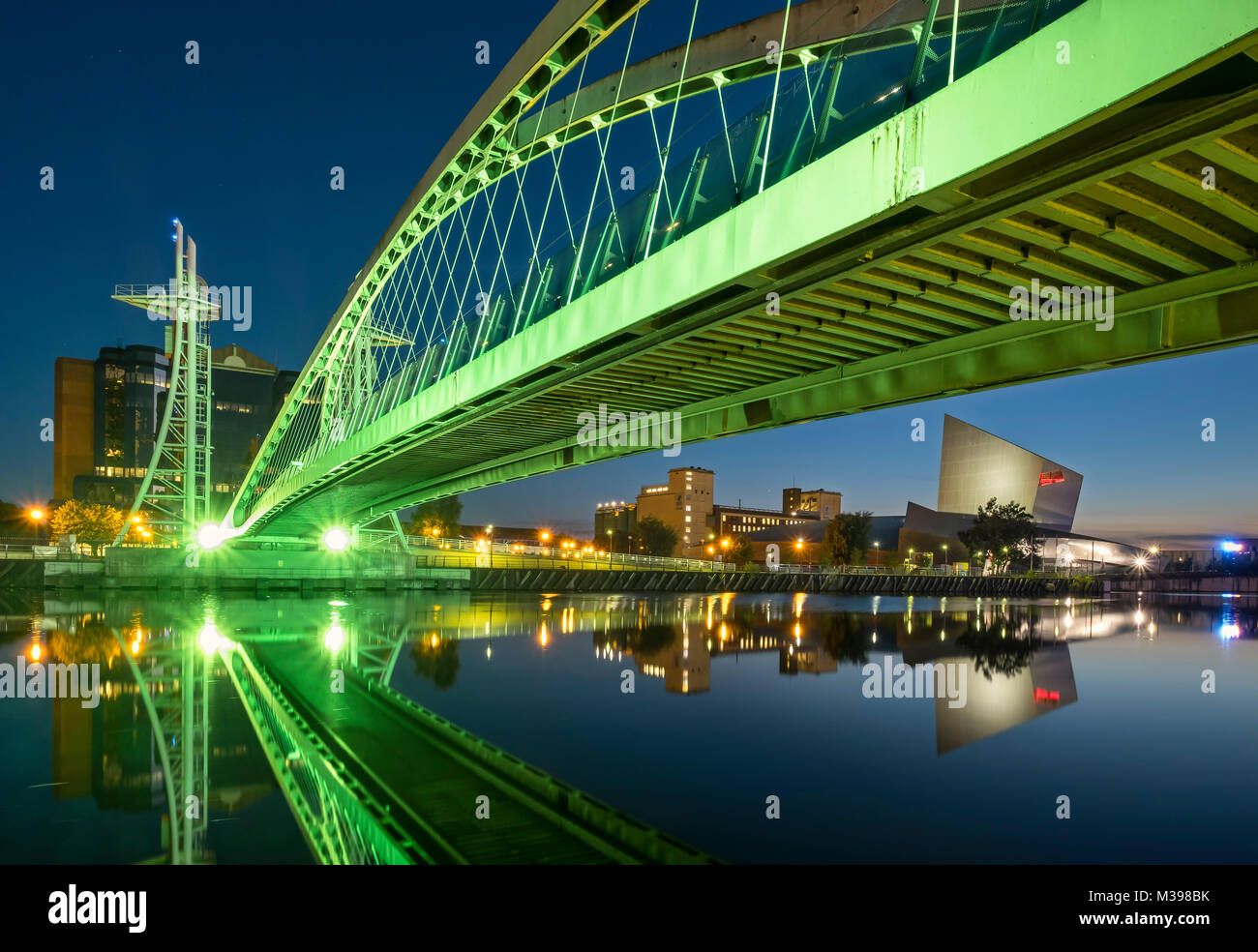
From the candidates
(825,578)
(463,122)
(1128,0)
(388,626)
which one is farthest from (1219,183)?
(825,578)

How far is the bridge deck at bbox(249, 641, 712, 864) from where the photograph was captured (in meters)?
5.85

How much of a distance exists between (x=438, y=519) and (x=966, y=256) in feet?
285

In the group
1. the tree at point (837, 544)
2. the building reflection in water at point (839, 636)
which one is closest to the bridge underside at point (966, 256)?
the building reflection in water at point (839, 636)

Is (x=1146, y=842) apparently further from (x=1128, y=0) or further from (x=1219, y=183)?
(x=1128, y=0)

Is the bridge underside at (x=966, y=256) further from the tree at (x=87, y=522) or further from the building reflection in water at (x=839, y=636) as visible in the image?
the tree at (x=87, y=522)

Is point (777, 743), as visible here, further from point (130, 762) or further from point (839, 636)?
point (839, 636)

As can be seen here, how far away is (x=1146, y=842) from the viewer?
6492mm

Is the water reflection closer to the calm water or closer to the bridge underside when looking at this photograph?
the calm water

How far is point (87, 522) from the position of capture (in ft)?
225

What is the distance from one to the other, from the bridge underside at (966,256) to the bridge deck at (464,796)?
4.96 meters

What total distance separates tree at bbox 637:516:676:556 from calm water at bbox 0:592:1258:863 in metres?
86.9

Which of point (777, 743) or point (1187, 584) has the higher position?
point (777, 743)

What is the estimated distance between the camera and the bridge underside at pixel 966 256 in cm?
475

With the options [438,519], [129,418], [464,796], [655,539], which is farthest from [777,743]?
[129,418]
